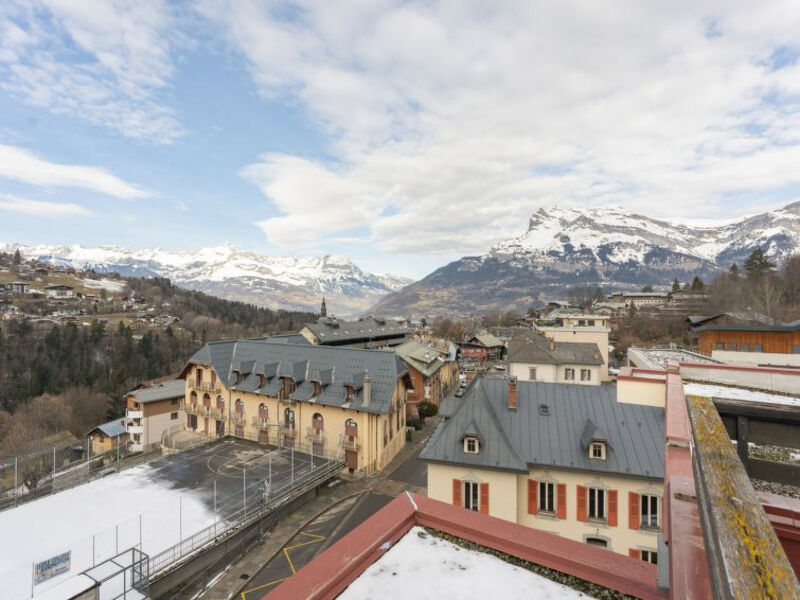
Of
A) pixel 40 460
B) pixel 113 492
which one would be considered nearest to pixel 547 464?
pixel 113 492

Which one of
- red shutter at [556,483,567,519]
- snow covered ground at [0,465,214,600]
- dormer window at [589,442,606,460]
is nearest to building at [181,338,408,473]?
snow covered ground at [0,465,214,600]

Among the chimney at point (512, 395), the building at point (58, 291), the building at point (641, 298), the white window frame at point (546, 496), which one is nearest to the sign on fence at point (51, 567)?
the white window frame at point (546, 496)

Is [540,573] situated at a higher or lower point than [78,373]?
higher

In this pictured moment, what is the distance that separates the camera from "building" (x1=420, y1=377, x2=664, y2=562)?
2023cm

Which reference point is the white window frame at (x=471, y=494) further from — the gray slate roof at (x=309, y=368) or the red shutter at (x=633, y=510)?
the gray slate roof at (x=309, y=368)

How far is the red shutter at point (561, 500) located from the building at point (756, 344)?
80.7 feet

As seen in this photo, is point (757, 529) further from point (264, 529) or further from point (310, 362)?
point (310, 362)

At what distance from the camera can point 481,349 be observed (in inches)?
3649

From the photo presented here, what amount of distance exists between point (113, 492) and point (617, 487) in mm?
32346

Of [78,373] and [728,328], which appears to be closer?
A: [728,328]

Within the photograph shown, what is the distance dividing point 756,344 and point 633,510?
27.7m

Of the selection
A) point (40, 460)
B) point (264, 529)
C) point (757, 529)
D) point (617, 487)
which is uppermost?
point (757, 529)

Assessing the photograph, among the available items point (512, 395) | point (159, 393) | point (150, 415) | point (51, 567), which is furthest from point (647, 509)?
point (159, 393)

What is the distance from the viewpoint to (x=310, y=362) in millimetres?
39000
